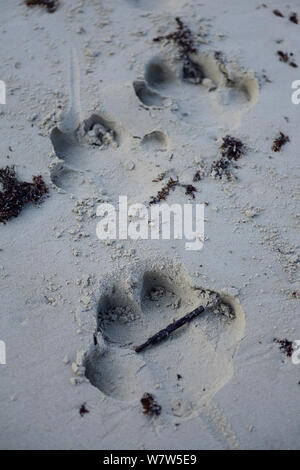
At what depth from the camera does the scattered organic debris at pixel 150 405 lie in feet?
7.93

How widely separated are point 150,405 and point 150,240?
106cm

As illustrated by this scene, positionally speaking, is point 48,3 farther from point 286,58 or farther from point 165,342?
point 165,342

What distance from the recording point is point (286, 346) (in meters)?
2.64

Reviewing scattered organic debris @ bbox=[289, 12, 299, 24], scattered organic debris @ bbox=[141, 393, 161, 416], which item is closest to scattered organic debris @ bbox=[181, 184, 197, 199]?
scattered organic debris @ bbox=[141, 393, 161, 416]

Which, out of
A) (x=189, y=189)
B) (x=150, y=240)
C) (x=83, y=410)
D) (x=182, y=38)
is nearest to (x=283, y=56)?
(x=182, y=38)

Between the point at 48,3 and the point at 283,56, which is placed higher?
the point at 48,3

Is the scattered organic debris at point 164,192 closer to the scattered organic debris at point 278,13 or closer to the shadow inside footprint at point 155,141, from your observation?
the shadow inside footprint at point 155,141

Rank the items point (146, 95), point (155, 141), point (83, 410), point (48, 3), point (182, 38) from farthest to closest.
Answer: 1. point (48, 3)
2. point (182, 38)
3. point (146, 95)
4. point (155, 141)
5. point (83, 410)

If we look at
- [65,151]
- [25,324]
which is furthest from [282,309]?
[65,151]

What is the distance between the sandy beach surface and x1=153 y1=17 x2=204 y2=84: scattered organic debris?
12mm

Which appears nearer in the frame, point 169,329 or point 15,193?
point 169,329

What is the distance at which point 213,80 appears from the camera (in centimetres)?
385

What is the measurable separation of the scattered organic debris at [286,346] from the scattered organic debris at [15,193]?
1.88m

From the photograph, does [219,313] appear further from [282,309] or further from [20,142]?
[20,142]
